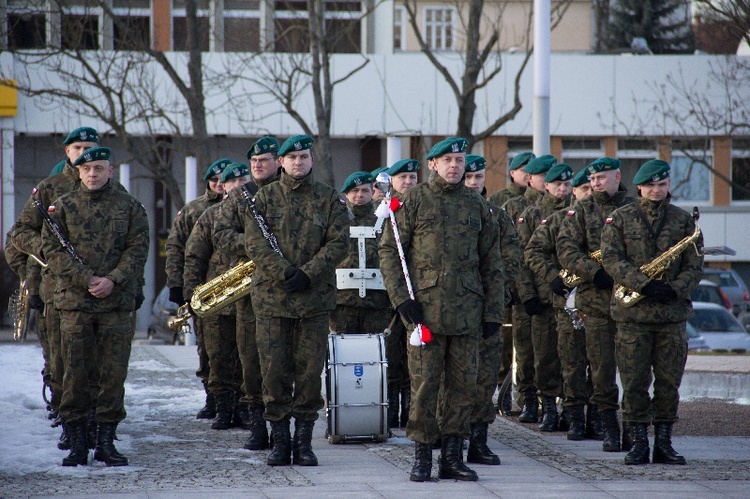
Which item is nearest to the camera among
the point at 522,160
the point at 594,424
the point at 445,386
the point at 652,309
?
the point at 445,386

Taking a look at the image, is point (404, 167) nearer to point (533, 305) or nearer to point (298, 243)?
point (533, 305)

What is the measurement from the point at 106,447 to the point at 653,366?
4115mm

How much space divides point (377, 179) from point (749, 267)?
88.1ft

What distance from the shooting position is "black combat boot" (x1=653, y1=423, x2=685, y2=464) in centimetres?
882

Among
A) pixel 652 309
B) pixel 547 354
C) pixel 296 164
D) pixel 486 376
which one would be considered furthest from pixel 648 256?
pixel 296 164

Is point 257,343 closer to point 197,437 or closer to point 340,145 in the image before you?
point 197,437

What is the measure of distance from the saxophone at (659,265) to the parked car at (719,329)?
41.7 ft

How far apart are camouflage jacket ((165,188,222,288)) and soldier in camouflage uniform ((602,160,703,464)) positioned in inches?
164

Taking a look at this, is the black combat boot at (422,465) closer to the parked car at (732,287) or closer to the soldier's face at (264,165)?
the soldier's face at (264,165)

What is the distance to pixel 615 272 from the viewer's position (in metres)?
8.96

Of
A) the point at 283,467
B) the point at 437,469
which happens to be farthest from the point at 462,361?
the point at 283,467

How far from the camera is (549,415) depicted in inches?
424

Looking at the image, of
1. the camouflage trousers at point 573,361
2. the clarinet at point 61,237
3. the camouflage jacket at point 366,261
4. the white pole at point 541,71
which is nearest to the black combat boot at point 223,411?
the camouflage jacket at point 366,261

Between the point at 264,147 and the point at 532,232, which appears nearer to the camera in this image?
the point at 264,147
